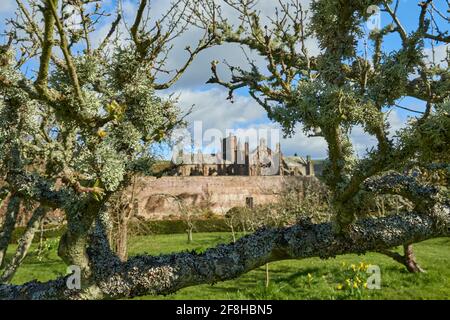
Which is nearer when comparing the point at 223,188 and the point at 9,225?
the point at 9,225

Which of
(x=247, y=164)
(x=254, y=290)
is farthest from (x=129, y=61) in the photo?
(x=247, y=164)

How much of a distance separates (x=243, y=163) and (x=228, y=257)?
190 feet

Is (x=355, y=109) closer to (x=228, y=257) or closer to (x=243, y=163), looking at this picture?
(x=228, y=257)

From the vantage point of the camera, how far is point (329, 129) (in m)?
3.81

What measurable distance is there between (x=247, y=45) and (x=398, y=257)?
8.09 m

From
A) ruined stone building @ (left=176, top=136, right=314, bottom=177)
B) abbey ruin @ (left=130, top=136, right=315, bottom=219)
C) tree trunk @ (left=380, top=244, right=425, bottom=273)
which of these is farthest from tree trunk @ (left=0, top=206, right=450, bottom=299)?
ruined stone building @ (left=176, top=136, right=314, bottom=177)

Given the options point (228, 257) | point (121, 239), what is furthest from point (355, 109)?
point (121, 239)

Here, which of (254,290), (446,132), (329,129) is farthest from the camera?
(254,290)

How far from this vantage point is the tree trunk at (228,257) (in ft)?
13.2

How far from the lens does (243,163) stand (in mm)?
62094

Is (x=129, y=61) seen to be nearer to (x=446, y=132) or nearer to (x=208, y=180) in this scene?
(x=446, y=132)

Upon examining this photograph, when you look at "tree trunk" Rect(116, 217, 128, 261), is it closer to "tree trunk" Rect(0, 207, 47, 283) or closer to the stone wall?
"tree trunk" Rect(0, 207, 47, 283)

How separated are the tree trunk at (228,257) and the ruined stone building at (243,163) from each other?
160 ft
